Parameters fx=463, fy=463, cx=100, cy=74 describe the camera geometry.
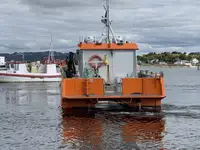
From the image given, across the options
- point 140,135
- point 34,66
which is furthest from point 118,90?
point 34,66

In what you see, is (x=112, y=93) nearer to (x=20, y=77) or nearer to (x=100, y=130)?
(x=100, y=130)

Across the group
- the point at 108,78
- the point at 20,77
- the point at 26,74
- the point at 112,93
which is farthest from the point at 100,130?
the point at 26,74

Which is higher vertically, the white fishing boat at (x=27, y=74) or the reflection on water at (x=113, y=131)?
the white fishing boat at (x=27, y=74)

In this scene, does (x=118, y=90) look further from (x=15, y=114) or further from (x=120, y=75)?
(x=15, y=114)

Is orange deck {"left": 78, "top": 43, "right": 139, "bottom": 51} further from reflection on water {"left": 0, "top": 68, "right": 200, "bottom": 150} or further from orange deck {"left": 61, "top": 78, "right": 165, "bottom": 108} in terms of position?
reflection on water {"left": 0, "top": 68, "right": 200, "bottom": 150}

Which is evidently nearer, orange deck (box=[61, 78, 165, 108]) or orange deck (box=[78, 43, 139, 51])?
orange deck (box=[61, 78, 165, 108])

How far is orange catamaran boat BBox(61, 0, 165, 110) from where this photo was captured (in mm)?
25859

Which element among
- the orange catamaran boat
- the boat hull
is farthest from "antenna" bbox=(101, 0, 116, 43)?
the boat hull

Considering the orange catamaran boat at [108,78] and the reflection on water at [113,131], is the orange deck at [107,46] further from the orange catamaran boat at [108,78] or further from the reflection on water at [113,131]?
the reflection on water at [113,131]

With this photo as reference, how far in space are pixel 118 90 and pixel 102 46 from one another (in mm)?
3303

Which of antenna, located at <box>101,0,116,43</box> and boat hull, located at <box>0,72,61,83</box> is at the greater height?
antenna, located at <box>101,0,116,43</box>

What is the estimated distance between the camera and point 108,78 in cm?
2984

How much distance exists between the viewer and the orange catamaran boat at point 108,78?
1018 inches

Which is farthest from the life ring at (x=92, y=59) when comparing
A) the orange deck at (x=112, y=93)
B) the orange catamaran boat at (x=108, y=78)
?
the orange deck at (x=112, y=93)
